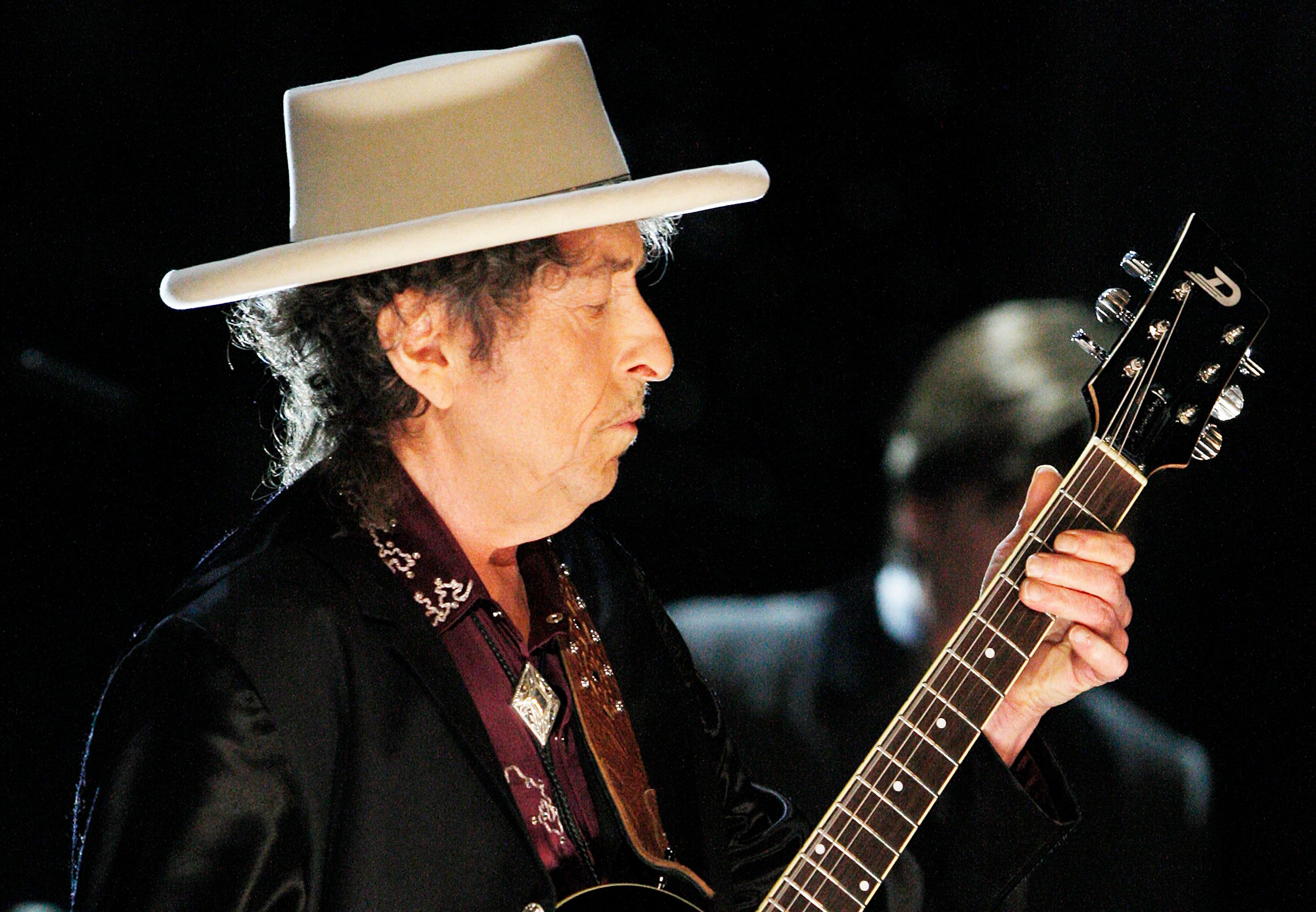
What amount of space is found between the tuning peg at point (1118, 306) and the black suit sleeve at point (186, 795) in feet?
3.36

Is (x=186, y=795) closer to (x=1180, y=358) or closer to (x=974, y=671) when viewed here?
(x=974, y=671)

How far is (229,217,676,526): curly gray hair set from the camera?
145cm

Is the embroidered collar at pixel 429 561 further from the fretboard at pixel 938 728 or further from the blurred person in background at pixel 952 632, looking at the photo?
the blurred person in background at pixel 952 632

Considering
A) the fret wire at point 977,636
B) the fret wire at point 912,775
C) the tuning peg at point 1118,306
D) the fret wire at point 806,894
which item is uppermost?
the tuning peg at point 1118,306

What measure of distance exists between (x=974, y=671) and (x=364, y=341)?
2.67 ft

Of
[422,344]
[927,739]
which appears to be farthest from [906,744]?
[422,344]

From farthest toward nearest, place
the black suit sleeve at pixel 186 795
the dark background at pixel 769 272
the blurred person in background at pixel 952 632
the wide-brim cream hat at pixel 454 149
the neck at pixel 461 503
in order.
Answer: the blurred person in background at pixel 952 632 → the dark background at pixel 769 272 → the neck at pixel 461 503 → the wide-brim cream hat at pixel 454 149 → the black suit sleeve at pixel 186 795

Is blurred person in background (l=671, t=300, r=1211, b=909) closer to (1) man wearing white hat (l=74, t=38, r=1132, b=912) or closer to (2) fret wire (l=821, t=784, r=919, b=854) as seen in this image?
(1) man wearing white hat (l=74, t=38, r=1132, b=912)

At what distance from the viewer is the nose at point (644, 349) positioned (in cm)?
148

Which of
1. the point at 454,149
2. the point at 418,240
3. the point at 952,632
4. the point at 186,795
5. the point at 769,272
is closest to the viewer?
the point at 186,795

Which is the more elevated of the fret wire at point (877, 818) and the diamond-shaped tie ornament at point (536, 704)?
the diamond-shaped tie ornament at point (536, 704)

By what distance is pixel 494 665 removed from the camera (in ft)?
4.88

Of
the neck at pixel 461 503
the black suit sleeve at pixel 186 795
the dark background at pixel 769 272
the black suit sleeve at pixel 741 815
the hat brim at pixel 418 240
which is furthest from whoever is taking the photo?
the dark background at pixel 769 272

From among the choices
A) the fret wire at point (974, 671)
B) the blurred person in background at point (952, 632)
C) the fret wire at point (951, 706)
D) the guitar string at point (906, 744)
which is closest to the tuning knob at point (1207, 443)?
the guitar string at point (906, 744)
